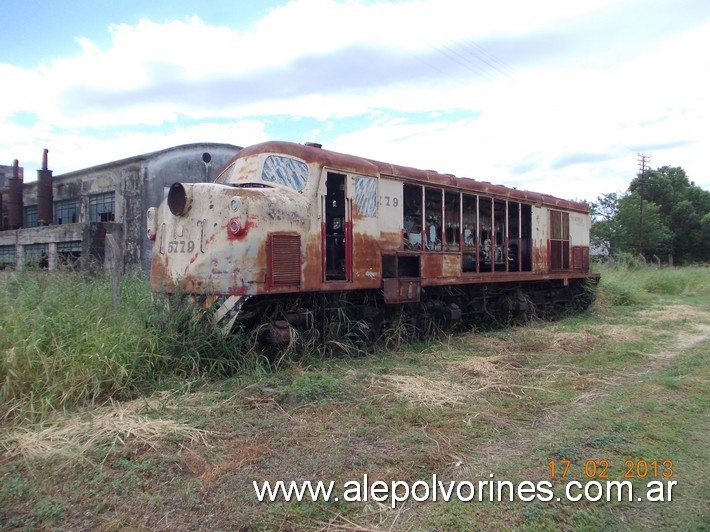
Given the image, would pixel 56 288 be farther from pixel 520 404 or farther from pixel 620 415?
pixel 620 415

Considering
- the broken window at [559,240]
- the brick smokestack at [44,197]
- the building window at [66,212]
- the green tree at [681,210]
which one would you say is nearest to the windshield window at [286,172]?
the broken window at [559,240]

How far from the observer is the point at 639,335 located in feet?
33.3

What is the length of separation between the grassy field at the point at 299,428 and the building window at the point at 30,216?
2021 cm

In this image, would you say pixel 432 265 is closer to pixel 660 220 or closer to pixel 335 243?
pixel 335 243

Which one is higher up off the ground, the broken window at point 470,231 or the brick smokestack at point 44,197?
the brick smokestack at point 44,197

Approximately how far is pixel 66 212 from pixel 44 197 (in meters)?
1.01

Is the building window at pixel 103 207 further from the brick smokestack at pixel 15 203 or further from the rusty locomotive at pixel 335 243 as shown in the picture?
the rusty locomotive at pixel 335 243

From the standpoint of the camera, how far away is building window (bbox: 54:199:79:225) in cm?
2094

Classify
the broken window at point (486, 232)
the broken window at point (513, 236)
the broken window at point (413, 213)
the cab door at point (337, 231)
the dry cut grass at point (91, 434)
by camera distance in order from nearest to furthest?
the dry cut grass at point (91, 434), the cab door at point (337, 231), the broken window at point (413, 213), the broken window at point (486, 232), the broken window at point (513, 236)

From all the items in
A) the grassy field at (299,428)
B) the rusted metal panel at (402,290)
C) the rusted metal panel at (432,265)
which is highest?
the rusted metal panel at (432,265)

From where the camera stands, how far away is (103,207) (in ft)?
62.3

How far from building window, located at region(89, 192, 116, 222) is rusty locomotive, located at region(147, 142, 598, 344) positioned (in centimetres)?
1243

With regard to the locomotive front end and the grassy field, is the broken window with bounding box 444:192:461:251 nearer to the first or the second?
the grassy field

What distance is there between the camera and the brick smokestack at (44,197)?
846 inches
